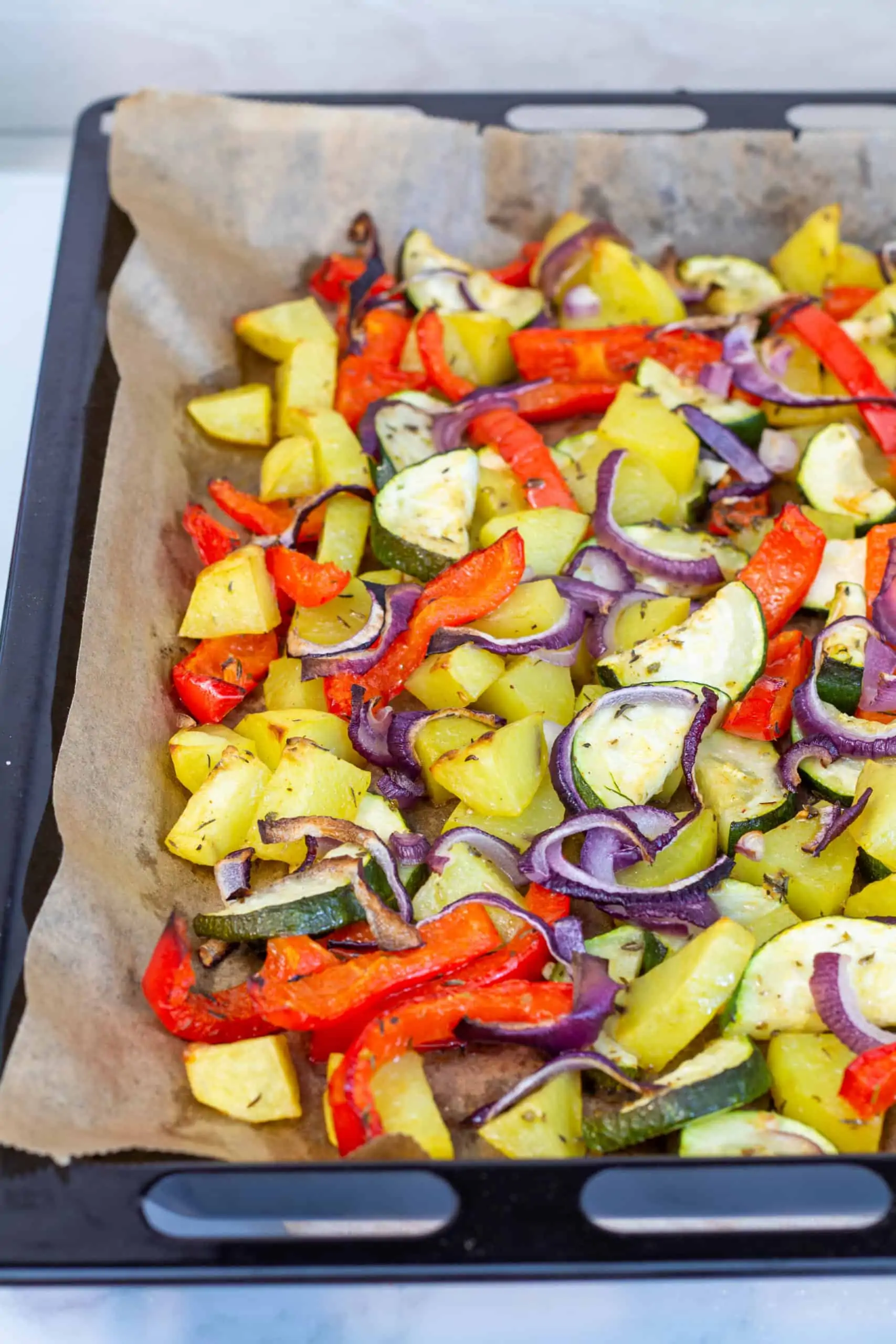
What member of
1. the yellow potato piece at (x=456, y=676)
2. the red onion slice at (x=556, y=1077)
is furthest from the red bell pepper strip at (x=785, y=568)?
the red onion slice at (x=556, y=1077)

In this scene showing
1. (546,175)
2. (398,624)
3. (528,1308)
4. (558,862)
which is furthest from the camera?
→ (546,175)

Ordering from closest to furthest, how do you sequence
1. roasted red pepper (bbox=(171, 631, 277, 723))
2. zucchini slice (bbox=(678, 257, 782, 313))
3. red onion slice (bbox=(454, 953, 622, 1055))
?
red onion slice (bbox=(454, 953, 622, 1055)) → roasted red pepper (bbox=(171, 631, 277, 723)) → zucchini slice (bbox=(678, 257, 782, 313))

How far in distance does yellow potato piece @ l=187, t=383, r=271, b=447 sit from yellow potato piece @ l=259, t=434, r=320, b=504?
0.44 ft

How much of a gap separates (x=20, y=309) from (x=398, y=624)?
1.61 m

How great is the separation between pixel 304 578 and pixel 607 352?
1.00 metres

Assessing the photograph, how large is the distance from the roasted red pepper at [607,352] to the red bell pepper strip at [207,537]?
33.9 inches

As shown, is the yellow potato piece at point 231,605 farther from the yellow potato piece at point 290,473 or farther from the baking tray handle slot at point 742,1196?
the baking tray handle slot at point 742,1196

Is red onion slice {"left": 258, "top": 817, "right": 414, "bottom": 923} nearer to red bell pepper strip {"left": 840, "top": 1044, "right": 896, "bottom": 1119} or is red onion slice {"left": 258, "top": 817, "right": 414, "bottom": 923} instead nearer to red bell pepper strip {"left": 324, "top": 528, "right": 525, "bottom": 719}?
red bell pepper strip {"left": 324, "top": 528, "right": 525, "bottom": 719}

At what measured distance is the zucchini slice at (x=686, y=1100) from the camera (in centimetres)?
173

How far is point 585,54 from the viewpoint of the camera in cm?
377

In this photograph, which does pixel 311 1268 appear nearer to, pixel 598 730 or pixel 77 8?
pixel 598 730

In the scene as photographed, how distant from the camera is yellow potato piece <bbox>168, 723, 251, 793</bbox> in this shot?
221 centimetres

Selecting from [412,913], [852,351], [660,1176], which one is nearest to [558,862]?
[412,913]

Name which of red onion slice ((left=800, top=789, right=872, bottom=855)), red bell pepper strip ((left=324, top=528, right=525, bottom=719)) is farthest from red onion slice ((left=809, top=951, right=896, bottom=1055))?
red bell pepper strip ((left=324, top=528, right=525, bottom=719))
